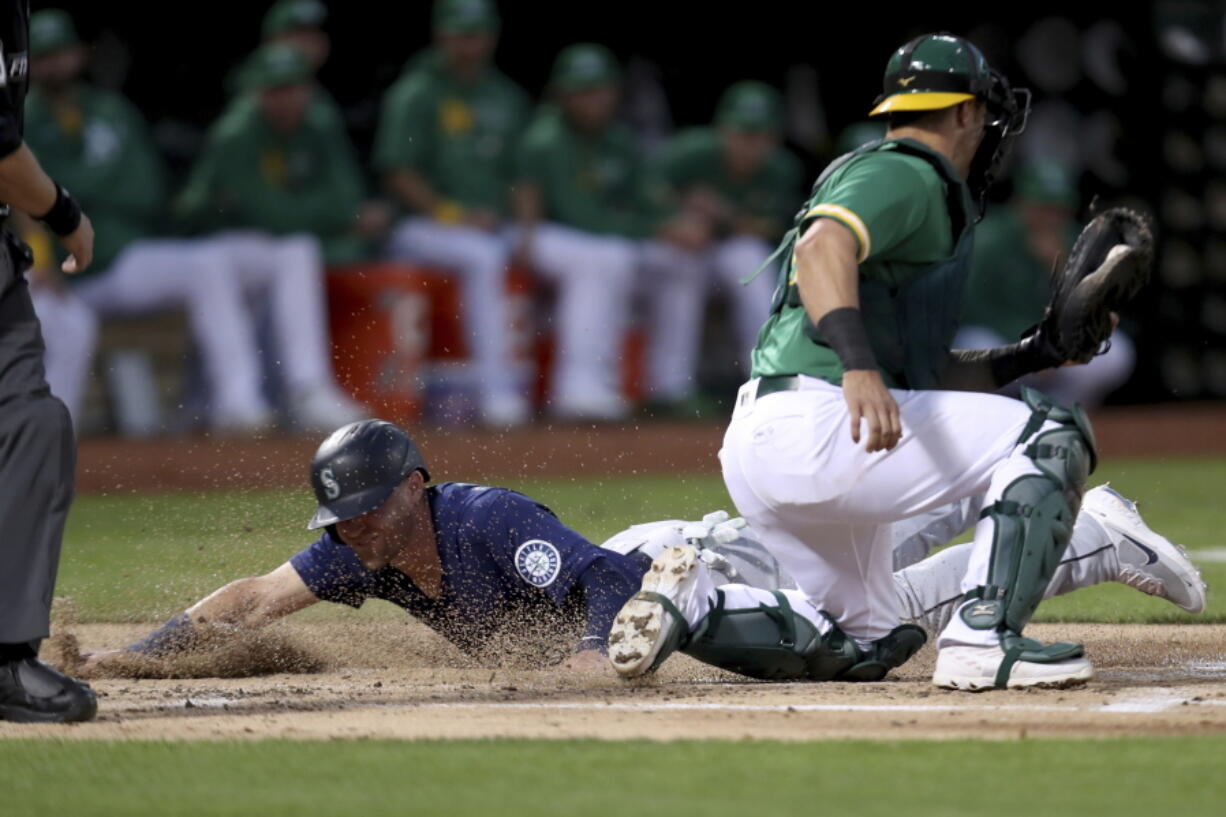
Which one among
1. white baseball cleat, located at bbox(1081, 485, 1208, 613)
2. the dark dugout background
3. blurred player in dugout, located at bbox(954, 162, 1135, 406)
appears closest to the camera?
white baseball cleat, located at bbox(1081, 485, 1208, 613)

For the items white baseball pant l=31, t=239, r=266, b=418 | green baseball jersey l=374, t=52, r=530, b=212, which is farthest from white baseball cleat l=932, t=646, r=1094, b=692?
green baseball jersey l=374, t=52, r=530, b=212

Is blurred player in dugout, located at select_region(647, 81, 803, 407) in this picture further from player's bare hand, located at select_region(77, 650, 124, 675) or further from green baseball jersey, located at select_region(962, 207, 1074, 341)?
player's bare hand, located at select_region(77, 650, 124, 675)

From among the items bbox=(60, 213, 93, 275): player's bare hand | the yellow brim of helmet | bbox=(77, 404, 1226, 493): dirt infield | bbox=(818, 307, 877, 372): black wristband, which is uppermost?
the yellow brim of helmet

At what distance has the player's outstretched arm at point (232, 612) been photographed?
17.3 ft

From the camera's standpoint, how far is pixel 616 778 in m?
3.62

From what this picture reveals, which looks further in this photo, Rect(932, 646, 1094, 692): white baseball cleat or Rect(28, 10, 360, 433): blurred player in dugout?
Rect(28, 10, 360, 433): blurred player in dugout

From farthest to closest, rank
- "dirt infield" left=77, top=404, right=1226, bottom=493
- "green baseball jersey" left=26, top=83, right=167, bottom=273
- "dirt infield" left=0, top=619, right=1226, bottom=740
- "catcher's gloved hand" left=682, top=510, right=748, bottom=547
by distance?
"green baseball jersey" left=26, top=83, right=167, bottom=273
"dirt infield" left=77, top=404, right=1226, bottom=493
"catcher's gloved hand" left=682, top=510, right=748, bottom=547
"dirt infield" left=0, top=619, right=1226, bottom=740

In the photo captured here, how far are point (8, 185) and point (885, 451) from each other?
197 cm

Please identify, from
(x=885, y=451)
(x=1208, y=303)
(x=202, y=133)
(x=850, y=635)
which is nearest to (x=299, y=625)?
(x=850, y=635)

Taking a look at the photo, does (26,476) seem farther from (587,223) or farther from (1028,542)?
(587,223)

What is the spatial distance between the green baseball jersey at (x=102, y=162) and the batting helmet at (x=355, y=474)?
7.11 meters

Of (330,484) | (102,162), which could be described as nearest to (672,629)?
(330,484)

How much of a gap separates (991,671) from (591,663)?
3.18ft

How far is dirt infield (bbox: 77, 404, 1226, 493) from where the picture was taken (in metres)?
11.2
